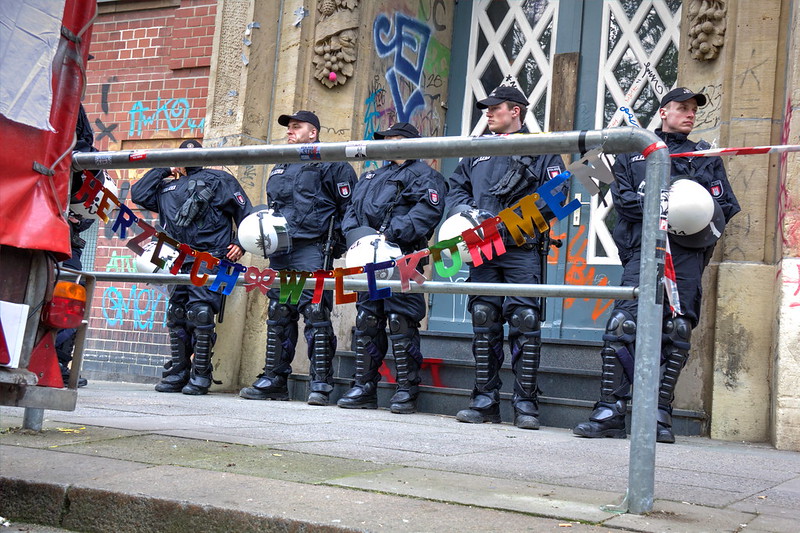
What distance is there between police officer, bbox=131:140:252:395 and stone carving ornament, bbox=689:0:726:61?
3898 mm

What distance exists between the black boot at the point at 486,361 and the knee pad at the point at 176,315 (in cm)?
291

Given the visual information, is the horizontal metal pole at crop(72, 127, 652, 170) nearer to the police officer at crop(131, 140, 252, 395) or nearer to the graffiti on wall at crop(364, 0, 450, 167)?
the police officer at crop(131, 140, 252, 395)

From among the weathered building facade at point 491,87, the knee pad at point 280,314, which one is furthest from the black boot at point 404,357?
the knee pad at point 280,314

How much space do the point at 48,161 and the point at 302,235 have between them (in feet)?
14.3

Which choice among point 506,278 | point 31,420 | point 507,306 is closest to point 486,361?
point 507,306

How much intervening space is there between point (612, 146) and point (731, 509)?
1.38m

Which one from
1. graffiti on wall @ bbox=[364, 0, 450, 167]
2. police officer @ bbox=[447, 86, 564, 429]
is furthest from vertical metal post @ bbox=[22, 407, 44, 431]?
graffiti on wall @ bbox=[364, 0, 450, 167]

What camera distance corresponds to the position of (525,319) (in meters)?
6.73

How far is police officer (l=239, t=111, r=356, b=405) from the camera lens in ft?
26.1

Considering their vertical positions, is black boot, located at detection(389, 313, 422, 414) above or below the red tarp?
below

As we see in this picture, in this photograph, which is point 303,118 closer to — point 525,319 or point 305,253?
point 305,253

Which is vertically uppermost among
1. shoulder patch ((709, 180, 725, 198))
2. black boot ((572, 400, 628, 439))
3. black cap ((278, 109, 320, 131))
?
black cap ((278, 109, 320, 131))

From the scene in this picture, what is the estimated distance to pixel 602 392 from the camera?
634 centimetres

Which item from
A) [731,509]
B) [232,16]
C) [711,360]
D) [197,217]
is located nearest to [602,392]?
[711,360]
